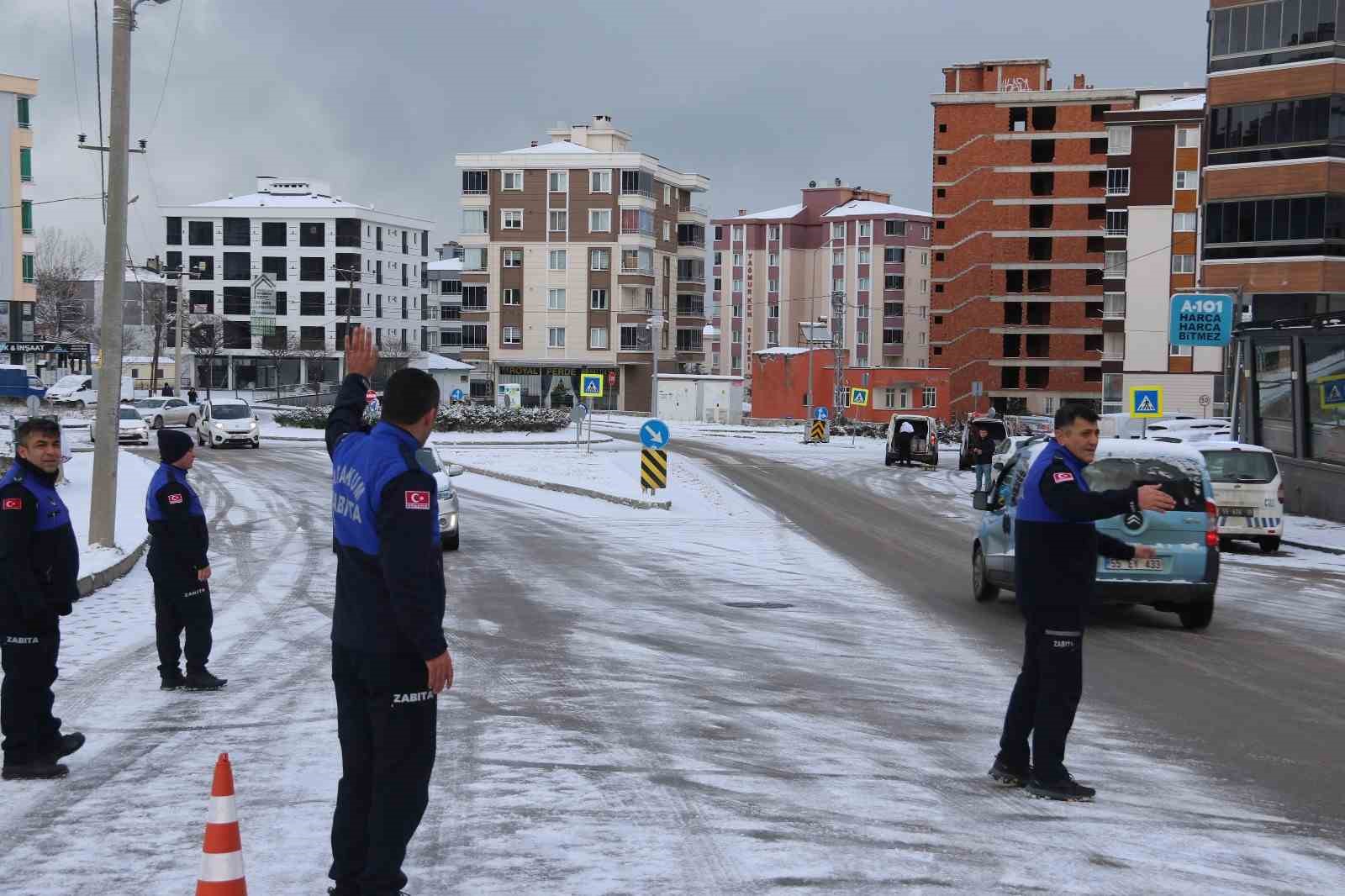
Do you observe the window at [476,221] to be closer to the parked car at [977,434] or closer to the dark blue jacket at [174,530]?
the parked car at [977,434]

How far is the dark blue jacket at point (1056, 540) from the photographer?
6977mm

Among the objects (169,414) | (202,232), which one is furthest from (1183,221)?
(202,232)

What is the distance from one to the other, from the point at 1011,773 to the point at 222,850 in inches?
165

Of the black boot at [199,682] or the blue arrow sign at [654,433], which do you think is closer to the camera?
the black boot at [199,682]

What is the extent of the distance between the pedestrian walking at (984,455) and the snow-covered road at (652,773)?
2157cm

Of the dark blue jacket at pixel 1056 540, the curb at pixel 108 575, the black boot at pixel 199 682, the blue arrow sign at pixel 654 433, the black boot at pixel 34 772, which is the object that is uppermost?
the dark blue jacket at pixel 1056 540

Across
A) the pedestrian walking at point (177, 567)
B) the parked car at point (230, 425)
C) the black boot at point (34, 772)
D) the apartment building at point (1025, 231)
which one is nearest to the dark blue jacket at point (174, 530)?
the pedestrian walking at point (177, 567)

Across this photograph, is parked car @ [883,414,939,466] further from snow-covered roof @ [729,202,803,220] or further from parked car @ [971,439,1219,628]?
snow-covered roof @ [729,202,803,220]

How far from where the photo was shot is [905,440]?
4888cm

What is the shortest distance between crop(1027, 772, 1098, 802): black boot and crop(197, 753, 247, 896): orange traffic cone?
4.04 meters

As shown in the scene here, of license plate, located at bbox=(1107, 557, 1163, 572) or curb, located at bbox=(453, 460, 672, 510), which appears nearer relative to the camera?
license plate, located at bbox=(1107, 557, 1163, 572)

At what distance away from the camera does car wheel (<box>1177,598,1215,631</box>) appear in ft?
44.8

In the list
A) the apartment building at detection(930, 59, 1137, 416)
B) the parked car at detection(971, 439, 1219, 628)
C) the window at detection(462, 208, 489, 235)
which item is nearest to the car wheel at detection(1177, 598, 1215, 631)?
the parked car at detection(971, 439, 1219, 628)

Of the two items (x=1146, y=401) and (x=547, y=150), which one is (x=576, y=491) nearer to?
(x=1146, y=401)
